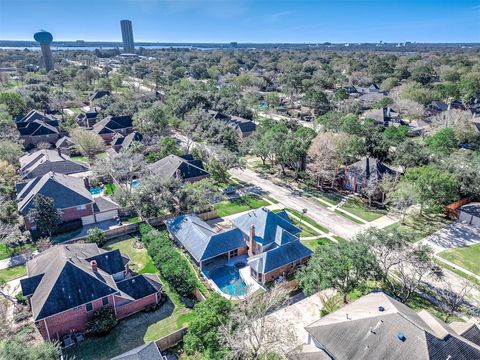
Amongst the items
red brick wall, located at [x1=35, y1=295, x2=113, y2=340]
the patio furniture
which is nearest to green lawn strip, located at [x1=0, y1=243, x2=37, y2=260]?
red brick wall, located at [x1=35, y1=295, x2=113, y2=340]

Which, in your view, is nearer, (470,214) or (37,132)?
(470,214)

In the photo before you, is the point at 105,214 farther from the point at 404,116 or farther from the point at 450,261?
the point at 404,116

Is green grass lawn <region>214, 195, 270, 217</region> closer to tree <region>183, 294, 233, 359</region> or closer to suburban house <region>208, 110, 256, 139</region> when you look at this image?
tree <region>183, 294, 233, 359</region>

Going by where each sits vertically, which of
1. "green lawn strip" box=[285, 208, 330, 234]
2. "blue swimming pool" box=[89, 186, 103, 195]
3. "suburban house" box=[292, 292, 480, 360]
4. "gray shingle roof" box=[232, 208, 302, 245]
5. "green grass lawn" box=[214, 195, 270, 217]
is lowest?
"green lawn strip" box=[285, 208, 330, 234]

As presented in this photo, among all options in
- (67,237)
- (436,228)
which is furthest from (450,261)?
(67,237)

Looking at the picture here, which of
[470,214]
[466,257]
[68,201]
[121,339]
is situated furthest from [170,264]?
[470,214]

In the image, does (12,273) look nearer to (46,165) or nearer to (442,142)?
(46,165)
